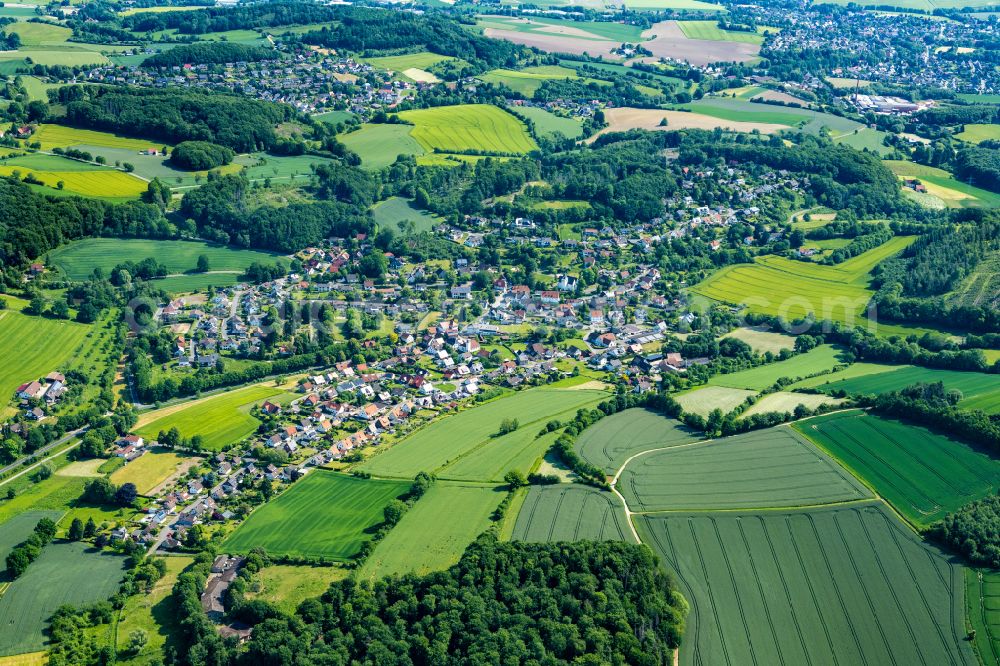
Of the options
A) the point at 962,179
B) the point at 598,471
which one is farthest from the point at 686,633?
the point at 962,179

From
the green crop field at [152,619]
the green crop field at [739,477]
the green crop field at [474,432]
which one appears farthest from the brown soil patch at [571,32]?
the green crop field at [152,619]

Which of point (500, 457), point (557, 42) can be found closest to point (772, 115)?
point (557, 42)

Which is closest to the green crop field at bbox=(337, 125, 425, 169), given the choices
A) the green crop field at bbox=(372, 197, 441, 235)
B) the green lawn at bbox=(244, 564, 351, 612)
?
the green crop field at bbox=(372, 197, 441, 235)

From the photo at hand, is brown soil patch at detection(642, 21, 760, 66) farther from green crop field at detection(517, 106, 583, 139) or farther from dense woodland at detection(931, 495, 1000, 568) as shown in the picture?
dense woodland at detection(931, 495, 1000, 568)

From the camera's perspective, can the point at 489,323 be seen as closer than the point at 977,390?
No

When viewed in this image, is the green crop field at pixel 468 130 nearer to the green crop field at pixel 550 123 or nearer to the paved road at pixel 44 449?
the green crop field at pixel 550 123

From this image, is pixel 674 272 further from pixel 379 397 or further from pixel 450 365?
pixel 379 397
